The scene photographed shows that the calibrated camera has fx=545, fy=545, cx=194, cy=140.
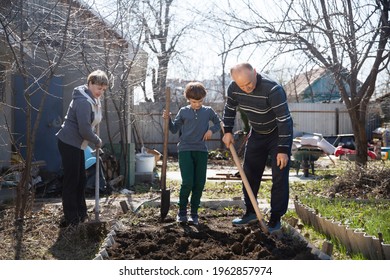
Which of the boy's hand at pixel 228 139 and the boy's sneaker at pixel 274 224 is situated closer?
the boy's sneaker at pixel 274 224

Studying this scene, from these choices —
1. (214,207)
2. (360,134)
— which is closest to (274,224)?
(214,207)

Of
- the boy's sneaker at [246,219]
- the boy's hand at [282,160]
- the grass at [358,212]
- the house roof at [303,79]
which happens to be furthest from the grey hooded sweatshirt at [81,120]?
the house roof at [303,79]

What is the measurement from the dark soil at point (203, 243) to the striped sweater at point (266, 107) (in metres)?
0.85

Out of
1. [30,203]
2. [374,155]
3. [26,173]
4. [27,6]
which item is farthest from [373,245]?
[374,155]

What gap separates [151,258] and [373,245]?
65.2 inches

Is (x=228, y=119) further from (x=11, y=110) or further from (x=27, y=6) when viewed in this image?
(x=11, y=110)

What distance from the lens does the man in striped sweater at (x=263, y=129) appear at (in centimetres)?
489

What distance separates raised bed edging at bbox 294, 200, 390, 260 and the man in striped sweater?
0.46 metres

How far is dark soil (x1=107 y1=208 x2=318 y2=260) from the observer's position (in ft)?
13.6

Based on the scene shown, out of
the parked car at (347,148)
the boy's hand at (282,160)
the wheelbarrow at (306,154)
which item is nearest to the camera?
the boy's hand at (282,160)

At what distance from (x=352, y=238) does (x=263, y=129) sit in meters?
1.40

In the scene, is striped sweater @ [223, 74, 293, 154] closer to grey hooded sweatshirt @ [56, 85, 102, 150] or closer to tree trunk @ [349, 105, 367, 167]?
grey hooded sweatshirt @ [56, 85, 102, 150]

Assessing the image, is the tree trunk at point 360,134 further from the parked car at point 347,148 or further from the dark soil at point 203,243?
the parked car at point 347,148
